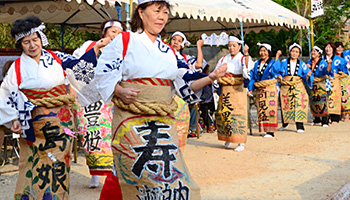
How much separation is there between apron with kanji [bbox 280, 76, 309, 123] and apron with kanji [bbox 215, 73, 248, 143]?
2.24 m

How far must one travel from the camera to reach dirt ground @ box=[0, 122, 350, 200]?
5070 millimetres

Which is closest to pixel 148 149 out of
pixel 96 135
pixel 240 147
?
pixel 96 135

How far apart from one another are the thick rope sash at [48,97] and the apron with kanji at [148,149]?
102 cm

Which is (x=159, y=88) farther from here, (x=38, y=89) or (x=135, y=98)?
(x=38, y=89)

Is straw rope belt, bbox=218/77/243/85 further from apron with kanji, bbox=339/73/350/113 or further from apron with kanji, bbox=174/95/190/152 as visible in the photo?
apron with kanji, bbox=339/73/350/113

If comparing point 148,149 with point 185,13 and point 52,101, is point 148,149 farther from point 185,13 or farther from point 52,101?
point 185,13

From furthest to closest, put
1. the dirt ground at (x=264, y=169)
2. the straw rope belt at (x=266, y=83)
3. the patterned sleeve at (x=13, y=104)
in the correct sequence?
the straw rope belt at (x=266, y=83)
the dirt ground at (x=264, y=169)
the patterned sleeve at (x=13, y=104)

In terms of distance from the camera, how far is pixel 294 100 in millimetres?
9727

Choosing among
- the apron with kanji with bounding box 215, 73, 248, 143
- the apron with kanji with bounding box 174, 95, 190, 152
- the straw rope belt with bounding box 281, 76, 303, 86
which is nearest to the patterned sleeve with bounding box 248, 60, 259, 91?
the straw rope belt with bounding box 281, 76, 303, 86

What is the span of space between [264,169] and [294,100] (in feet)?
12.6

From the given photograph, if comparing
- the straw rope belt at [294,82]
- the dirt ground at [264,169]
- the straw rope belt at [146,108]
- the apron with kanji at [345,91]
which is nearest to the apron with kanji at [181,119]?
the dirt ground at [264,169]

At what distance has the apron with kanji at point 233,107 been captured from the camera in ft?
25.2

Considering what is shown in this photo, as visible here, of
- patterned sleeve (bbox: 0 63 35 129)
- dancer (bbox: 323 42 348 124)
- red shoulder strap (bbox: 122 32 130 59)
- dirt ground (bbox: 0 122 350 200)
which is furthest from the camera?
dancer (bbox: 323 42 348 124)

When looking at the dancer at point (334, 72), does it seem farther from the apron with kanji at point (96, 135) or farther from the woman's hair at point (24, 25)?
the woman's hair at point (24, 25)
